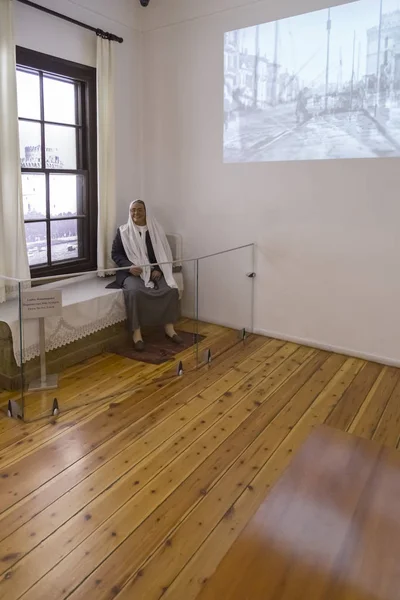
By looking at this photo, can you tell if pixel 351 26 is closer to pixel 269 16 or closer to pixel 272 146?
pixel 269 16

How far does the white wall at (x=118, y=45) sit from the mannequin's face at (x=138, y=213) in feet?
1.85

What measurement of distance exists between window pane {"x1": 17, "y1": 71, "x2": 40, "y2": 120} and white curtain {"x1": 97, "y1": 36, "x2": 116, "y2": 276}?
1.81 feet

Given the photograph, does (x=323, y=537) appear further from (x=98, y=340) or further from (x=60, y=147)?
(x=60, y=147)

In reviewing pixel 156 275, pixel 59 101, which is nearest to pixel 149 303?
pixel 156 275

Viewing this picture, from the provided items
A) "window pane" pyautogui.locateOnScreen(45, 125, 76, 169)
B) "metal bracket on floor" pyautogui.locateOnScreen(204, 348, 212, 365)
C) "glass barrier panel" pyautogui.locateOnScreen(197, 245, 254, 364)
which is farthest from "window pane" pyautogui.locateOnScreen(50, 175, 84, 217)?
"metal bracket on floor" pyautogui.locateOnScreen(204, 348, 212, 365)

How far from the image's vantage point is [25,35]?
137 inches

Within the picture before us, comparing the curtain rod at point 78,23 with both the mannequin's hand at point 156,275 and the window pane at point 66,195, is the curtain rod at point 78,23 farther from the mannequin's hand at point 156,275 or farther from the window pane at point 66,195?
the mannequin's hand at point 156,275

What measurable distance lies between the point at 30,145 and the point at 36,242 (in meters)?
0.77

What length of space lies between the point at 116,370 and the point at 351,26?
3.07 meters

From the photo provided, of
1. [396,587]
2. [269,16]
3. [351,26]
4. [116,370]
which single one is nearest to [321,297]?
[116,370]

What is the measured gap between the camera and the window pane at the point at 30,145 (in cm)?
364

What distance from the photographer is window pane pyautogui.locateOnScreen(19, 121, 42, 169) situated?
3.64 metres

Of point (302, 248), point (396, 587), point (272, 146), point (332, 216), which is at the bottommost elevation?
point (396, 587)

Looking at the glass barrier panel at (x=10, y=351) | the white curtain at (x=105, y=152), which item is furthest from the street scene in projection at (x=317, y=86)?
the glass barrier panel at (x=10, y=351)
